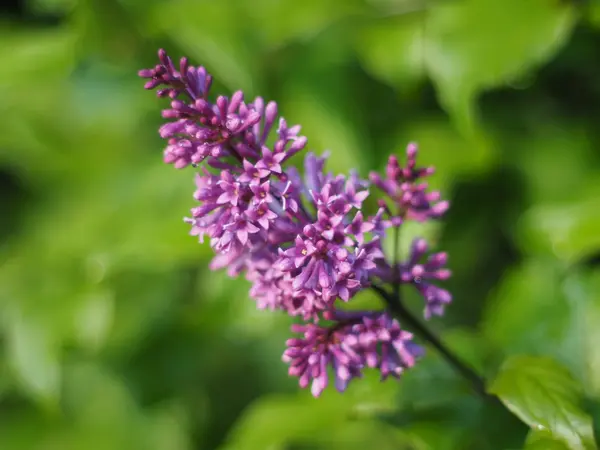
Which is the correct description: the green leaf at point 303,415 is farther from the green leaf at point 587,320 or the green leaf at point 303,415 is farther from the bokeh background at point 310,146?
the green leaf at point 587,320

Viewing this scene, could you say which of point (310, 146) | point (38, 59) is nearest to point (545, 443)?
point (310, 146)

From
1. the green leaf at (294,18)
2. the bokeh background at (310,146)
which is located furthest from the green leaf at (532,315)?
the green leaf at (294,18)

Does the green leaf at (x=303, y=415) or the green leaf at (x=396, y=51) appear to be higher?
the green leaf at (x=396, y=51)

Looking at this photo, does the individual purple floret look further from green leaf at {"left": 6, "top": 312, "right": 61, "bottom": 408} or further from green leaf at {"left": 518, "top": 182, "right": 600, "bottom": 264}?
green leaf at {"left": 6, "top": 312, "right": 61, "bottom": 408}

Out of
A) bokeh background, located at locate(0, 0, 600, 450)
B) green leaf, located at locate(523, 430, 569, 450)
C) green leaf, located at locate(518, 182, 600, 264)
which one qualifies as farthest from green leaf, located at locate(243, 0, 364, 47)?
green leaf, located at locate(523, 430, 569, 450)

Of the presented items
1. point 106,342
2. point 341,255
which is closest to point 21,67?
point 106,342

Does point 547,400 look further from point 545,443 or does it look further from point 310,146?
point 310,146
